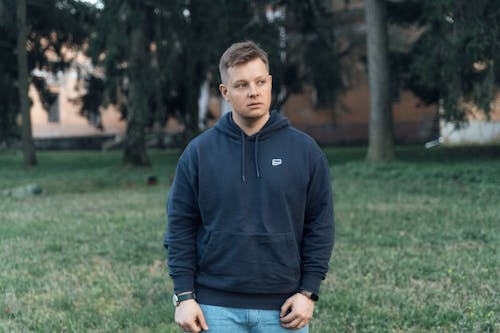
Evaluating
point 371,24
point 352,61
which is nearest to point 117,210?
point 371,24

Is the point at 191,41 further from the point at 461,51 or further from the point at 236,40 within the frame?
the point at 461,51

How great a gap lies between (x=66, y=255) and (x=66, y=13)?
18538 mm

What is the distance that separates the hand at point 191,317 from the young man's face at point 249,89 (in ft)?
2.57

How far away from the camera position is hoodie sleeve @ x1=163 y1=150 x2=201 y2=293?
281 cm

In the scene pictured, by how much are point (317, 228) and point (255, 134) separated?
473 mm

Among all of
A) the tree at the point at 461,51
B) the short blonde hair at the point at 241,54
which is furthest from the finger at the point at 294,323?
the tree at the point at 461,51

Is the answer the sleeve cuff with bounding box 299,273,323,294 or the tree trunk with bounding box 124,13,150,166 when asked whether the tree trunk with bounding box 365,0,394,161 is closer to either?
the tree trunk with bounding box 124,13,150,166

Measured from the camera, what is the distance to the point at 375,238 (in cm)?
823

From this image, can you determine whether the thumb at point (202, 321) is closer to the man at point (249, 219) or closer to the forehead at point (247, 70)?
the man at point (249, 219)

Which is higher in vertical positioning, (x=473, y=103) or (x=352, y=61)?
(x=352, y=61)

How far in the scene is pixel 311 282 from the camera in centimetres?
279

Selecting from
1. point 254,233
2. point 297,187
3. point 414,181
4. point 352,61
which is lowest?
point 414,181

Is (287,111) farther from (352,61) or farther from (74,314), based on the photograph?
(74,314)

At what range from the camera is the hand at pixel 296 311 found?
2.73 meters
